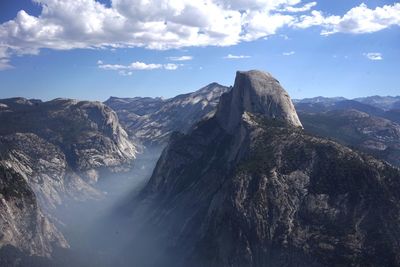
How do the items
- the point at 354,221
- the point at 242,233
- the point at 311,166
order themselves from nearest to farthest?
the point at 354,221 < the point at 242,233 < the point at 311,166

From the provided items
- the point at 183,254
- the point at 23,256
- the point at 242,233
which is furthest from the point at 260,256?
the point at 23,256

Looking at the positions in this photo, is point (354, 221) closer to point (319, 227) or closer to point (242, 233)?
point (319, 227)

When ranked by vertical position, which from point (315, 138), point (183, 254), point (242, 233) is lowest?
point (183, 254)

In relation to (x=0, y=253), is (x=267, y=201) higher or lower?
higher

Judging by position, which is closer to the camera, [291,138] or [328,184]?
[328,184]

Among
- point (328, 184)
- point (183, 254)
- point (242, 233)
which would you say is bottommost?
point (183, 254)

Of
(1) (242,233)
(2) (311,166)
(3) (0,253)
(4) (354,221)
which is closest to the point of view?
(4) (354,221)

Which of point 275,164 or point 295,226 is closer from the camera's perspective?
point 295,226

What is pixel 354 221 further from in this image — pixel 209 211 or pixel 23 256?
pixel 23 256

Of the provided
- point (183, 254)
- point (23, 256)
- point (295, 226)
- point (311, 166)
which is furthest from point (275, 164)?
point (23, 256)
